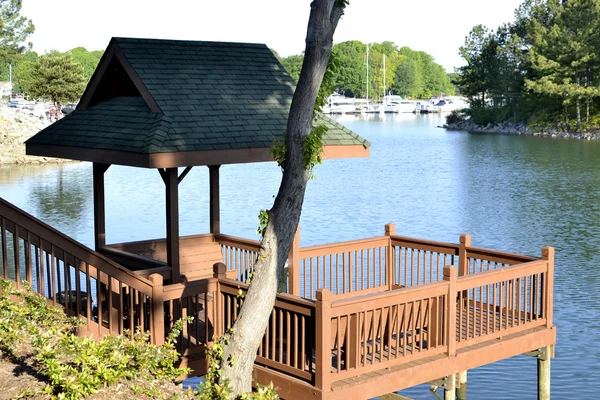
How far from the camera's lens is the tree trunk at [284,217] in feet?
26.2

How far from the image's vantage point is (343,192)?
4022 cm

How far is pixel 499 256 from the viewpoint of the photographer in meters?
11.0

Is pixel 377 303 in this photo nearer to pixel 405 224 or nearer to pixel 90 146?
pixel 90 146

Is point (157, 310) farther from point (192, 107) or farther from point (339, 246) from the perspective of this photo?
point (339, 246)

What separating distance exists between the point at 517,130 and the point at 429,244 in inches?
2824

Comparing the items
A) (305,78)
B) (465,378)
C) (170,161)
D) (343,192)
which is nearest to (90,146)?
(170,161)

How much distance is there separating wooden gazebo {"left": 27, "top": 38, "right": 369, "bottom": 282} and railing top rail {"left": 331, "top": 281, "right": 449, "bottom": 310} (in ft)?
8.70

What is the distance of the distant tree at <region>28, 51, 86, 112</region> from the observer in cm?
7675

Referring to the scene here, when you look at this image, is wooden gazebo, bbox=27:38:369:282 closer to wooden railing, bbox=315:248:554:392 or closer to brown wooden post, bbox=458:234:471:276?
brown wooden post, bbox=458:234:471:276

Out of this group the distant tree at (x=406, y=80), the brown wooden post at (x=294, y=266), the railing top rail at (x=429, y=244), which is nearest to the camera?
the brown wooden post at (x=294, y=266)

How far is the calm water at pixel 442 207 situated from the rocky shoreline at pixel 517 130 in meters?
11.7

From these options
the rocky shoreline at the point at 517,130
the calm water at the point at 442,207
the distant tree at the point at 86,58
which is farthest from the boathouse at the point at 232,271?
the distant tree at the point at 86,58

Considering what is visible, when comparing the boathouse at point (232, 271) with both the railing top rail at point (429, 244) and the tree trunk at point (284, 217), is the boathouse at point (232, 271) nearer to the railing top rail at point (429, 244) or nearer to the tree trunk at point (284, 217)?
the railing top rail at point (429, 244)

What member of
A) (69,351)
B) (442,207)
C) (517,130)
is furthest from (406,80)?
(69,351)
